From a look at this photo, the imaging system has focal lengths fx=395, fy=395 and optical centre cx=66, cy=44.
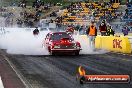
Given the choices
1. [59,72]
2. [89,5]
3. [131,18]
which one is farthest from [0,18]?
[59,72]

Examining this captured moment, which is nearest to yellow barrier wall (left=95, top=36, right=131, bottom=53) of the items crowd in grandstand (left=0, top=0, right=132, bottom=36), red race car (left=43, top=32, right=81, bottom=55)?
red race car (left=43, top=32, right=81, bottom=55)

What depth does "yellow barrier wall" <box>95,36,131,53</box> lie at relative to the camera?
24.0 metres

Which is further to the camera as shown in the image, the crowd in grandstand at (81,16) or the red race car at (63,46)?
the crowd in grandstand at (81,16)

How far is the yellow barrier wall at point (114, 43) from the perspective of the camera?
24.0 m

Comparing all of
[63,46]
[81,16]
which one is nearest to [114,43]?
[63,46]

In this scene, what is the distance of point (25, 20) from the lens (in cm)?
7700

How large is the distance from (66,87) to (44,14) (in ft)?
232

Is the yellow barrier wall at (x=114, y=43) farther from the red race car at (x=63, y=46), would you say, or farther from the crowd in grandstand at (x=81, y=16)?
the crowd in grandstand at (x=81, y=16)

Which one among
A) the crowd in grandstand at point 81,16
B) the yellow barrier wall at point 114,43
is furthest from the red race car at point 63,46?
the crowd in grandstand at point 81,16

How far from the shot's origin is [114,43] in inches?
1001

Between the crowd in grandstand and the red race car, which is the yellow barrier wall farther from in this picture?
the crowd in grandstand

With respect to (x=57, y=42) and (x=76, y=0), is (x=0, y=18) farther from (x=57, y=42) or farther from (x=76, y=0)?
(x=57, y=42)

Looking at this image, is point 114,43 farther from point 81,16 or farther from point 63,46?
point 81,16

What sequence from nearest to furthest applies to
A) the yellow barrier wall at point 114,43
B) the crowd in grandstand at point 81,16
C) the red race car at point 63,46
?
the red race car at point 63,46 < the yellow barrier wall at point 114,43 < the crowd in grandstand at point 81,16
